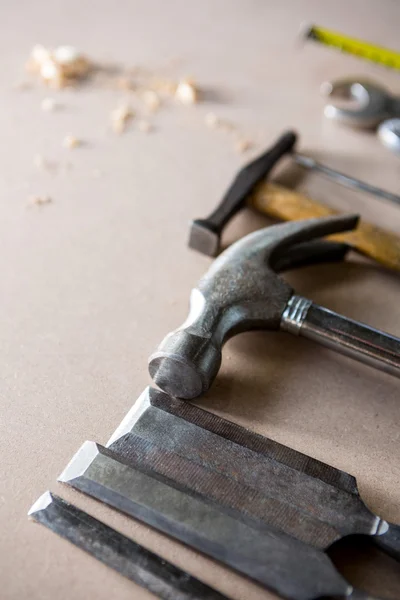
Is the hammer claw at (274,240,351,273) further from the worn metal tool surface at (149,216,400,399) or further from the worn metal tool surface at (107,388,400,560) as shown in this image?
the worn metal tool surface at (107,388,400,560)

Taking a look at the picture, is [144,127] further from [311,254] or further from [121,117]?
[311,254]

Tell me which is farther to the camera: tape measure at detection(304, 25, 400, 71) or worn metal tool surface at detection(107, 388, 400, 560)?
tape measure at detection(304, 25, 400, 71)

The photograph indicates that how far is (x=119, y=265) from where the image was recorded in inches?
50.9

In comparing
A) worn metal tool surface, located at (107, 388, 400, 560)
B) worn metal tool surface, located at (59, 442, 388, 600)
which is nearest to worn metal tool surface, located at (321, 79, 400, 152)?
worn metal tool surface, located at (107, 388, 400, 560)

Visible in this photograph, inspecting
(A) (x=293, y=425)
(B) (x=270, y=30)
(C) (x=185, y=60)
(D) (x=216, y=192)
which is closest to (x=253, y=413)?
(A) (x=293, y=425)

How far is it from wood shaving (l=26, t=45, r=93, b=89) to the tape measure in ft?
2.24

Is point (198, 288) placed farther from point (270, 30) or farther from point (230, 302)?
point (270, 30)

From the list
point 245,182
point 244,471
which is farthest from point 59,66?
point 244,471

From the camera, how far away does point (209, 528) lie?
86cm

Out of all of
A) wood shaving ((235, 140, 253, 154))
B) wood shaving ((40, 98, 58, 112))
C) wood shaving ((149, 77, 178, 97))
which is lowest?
wood shaving ((235, 140, 253, 154))

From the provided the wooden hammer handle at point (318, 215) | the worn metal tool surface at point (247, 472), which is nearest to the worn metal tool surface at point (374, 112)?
the wooden hammer handle at point (318, 215)

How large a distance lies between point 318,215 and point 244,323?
38cm

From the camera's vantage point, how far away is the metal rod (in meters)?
1.48

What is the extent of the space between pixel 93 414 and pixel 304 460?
0.34m
